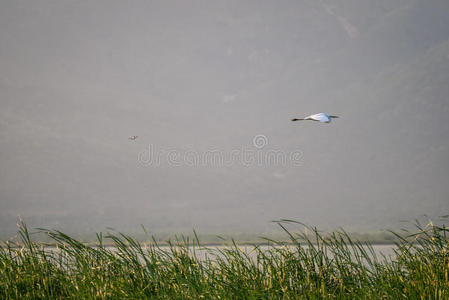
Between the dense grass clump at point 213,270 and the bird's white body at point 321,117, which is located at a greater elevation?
the bird's white body at point 321,117

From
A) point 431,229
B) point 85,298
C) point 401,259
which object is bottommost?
point 85,298

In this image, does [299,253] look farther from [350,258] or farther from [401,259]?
[401,259]

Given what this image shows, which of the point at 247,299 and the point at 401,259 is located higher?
the point at 401,259

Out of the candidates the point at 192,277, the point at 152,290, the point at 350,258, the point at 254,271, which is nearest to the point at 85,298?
the point at 152,290

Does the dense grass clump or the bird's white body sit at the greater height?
the bird's white body

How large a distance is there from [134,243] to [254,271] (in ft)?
3.28

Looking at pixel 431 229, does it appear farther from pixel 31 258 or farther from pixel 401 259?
pixel 31 258

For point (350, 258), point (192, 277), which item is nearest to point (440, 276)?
point (350, 258)

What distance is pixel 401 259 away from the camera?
11.6ft

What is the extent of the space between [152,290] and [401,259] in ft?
6.73

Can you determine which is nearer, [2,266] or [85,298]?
[85,298]

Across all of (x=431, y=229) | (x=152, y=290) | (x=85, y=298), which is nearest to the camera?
(x=85, y=298)

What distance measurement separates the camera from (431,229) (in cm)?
362

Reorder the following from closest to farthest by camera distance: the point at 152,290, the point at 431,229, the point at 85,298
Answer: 1. the point at 85,298
2. the point at 152,290
3. the point at 431,229
